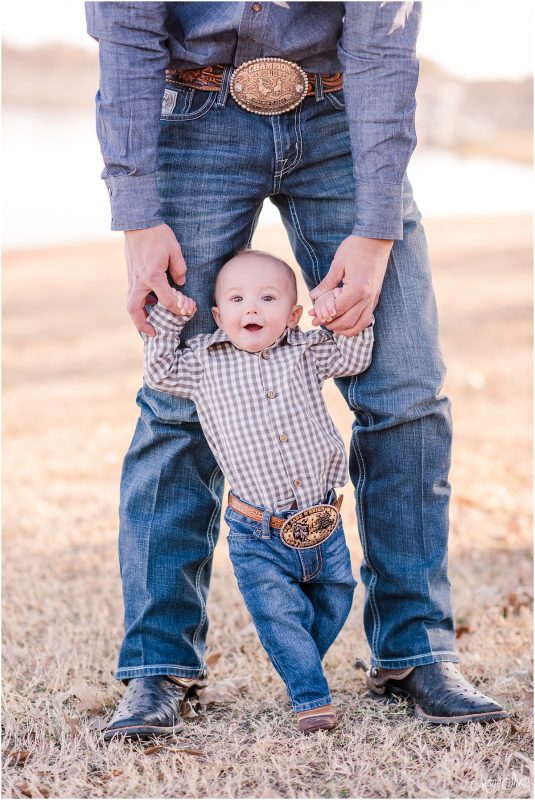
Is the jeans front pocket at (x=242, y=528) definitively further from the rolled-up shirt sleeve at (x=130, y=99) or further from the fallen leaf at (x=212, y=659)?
the rolled-up shirt sleeve at (x=130, y=99)

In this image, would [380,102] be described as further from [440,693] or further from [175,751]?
[175,751]

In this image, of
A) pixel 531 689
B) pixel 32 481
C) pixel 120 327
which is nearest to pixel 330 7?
pixel 531 689

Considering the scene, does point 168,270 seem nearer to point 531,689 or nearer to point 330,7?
point 330,7

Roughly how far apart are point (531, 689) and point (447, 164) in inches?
Answer: 932

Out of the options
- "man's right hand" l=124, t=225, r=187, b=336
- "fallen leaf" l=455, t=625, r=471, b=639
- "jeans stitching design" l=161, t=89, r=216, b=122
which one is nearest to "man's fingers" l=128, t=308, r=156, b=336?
"man's right hand" l=124, t=225, r=187, b=336

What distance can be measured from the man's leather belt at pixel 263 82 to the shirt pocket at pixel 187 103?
12 mm

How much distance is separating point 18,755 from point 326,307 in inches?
46.9

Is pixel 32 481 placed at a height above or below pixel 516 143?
below

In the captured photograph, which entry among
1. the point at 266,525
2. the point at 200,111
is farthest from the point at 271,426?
the point at 200,111

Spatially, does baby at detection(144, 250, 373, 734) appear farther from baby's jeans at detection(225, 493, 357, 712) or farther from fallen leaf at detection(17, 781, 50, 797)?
fallen leaf at detection(17, 781, 50, 797)

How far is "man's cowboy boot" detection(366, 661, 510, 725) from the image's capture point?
6.82 feet

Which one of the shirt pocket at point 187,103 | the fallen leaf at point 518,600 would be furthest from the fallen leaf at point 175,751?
the shirt pocket at point 187,103

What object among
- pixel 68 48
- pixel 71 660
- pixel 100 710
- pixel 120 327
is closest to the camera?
pixel 100 710

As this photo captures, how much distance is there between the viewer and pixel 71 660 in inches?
99.5
